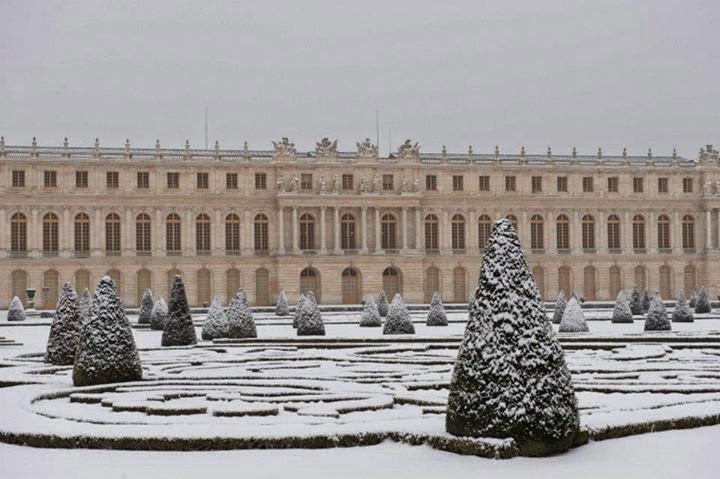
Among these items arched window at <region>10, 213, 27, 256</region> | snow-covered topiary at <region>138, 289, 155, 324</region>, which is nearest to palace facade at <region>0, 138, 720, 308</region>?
arched window at <region>10, 213, 27, 256</region>

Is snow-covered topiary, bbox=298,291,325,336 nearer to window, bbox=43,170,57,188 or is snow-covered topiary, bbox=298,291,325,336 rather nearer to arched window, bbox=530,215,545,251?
window, bbox=43,170,57,188

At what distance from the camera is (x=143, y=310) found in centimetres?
4162

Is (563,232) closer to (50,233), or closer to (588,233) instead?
(588,233)

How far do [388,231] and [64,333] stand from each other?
45947mm

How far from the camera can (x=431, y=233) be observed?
221ft

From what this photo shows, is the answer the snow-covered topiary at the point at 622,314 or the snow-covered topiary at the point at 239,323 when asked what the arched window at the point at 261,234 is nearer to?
→ the snow-covered topiary at the point at 622,314

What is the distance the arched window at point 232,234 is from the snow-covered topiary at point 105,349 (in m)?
47.6

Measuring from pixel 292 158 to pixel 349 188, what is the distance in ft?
Result: 12.2

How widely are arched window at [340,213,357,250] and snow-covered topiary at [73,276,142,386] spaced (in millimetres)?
48481

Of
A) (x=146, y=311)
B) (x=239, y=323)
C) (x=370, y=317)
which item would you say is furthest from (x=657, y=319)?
(x=146, y=311)

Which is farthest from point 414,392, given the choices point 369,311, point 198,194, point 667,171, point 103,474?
point 667,171

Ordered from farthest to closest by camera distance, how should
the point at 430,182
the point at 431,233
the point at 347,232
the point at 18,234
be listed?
the point at 431,233 → the point at 430,182 → the point at 347,232 → the point at 18,234

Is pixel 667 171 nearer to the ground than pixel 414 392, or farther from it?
farther from it

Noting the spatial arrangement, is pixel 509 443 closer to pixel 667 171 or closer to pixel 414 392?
pixel 414 392
